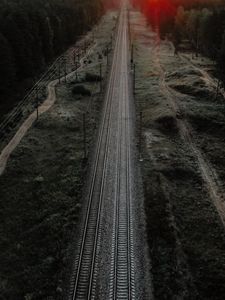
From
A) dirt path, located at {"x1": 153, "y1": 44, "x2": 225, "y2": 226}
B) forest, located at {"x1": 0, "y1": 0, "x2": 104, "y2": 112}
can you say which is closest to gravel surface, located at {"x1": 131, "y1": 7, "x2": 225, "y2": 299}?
dirt path, located at {"x1": 153, "y1": 44, "x2": 225, "y2": 226}

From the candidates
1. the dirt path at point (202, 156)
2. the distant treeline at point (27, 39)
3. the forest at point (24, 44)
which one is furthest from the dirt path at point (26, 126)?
the dirt path at point (202, 156)

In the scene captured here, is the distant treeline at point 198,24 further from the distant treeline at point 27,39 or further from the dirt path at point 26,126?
the distant treeline at point 27,39

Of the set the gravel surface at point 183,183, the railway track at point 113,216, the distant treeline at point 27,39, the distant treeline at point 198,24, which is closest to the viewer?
the railway track at point 113,216

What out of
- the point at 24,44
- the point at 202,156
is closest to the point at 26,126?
the point at 202,156

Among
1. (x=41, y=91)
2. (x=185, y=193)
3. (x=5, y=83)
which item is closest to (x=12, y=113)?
(x=5, y=83)

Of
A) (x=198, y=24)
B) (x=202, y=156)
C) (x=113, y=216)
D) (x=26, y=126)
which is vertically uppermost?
(x=198, y=24)

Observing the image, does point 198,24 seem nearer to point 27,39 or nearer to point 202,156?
point 27,39
